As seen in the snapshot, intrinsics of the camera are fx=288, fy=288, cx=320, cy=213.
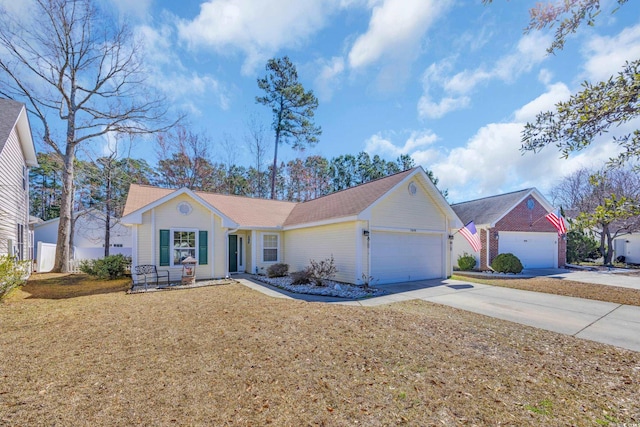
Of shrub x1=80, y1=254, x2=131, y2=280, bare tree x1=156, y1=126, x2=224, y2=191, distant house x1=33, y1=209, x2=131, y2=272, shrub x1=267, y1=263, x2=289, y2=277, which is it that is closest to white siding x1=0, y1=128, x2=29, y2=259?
shrub x1=80, y1=254, x2=131, y2=280

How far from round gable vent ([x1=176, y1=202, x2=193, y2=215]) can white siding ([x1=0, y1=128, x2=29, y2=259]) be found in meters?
5.65

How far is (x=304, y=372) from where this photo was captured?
394cm

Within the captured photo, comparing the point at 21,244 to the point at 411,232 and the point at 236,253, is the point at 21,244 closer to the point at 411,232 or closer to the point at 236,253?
the point at 236,253

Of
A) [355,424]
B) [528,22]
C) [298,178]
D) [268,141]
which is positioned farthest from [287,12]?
[298,178]

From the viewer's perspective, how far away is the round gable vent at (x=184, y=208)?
1203 centimetres

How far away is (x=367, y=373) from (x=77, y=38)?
21.4m

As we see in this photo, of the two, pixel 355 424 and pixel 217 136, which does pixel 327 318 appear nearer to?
pixel 355 424

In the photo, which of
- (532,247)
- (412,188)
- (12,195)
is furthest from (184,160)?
(532,247)

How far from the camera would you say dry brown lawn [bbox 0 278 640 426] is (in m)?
3.00

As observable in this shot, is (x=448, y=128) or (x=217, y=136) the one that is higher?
(x=217, y=136)

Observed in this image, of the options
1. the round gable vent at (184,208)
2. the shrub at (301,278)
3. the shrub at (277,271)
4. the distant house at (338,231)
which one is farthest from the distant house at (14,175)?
the shrub at (301,278)

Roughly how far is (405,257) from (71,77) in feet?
66.5

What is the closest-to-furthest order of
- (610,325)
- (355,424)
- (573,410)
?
(355,424) < (573,410) < (610,325)

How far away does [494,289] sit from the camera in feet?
34.7
